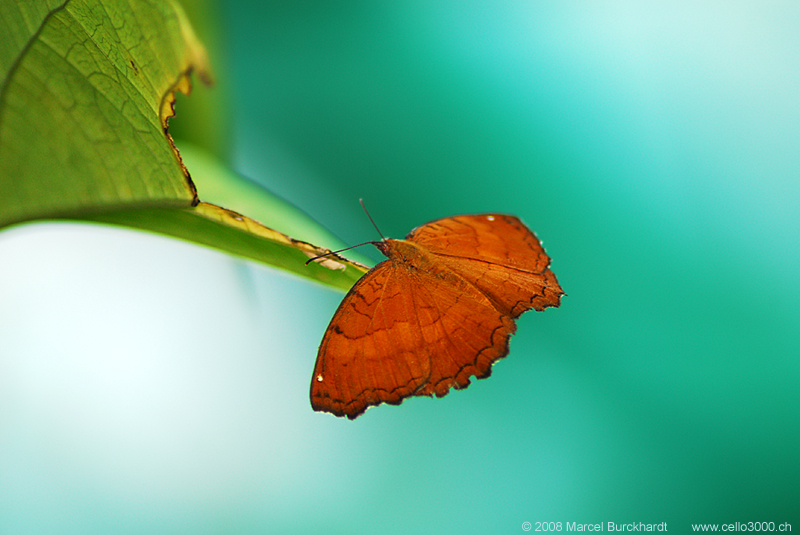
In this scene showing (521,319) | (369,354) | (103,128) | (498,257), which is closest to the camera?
(103,128)

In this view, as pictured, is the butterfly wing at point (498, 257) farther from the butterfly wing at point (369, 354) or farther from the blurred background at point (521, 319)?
the blurred background at point (521, 319)

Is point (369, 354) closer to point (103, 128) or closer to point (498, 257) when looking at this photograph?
point (498, 257)

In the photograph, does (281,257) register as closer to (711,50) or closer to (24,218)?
(24,218)

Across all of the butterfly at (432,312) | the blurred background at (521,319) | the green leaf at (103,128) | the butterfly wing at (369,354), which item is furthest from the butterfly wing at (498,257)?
the blurred background at (521,319)

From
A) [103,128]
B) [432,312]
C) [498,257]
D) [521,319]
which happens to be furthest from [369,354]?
[521,319]

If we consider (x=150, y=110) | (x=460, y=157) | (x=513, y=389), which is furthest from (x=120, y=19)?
(x=513, y=389)
